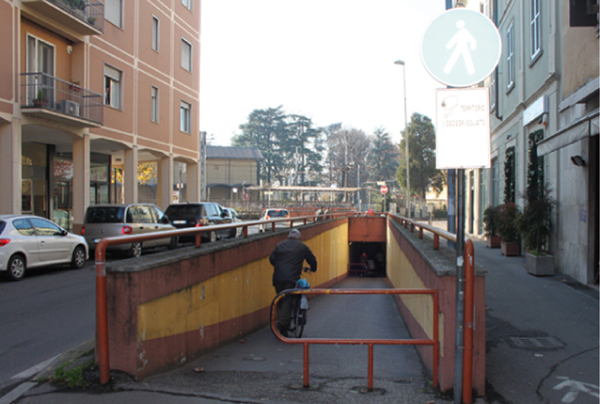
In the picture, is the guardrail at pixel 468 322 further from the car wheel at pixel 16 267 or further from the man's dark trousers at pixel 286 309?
the car wheel at pixel 16 267

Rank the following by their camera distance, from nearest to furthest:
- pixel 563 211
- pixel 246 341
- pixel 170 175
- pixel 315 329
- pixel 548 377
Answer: pixel 548 377
pixel 246 341
pixel 315 329
pixel 563 211
pixel 170 175

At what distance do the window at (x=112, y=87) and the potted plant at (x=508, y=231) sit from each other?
15823 millimetres

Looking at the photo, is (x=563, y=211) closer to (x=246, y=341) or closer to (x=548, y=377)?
(x=548, y=377)

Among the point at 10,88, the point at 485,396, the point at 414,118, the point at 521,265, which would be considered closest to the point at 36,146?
the point at 10,88

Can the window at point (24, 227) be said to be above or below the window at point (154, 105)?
below

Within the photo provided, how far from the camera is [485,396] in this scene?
4145mm

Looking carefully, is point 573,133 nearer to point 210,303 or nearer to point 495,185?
point 210,303

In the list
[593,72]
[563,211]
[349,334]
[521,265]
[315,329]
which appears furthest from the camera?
[521,265]

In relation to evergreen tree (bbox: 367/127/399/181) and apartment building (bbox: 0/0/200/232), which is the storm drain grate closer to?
apartment building (bbox: 0/0/200/232)

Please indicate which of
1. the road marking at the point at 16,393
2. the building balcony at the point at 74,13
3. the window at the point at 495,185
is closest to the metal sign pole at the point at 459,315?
the road marking at the point at 16,393

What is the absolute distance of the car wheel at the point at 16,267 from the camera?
10.5m

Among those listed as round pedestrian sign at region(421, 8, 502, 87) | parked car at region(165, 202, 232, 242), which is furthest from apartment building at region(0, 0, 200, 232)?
round pedestrian sign at region(421, 8, 502, 87)

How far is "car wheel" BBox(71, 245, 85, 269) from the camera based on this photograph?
1287 cm

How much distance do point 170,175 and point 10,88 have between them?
434 inches
